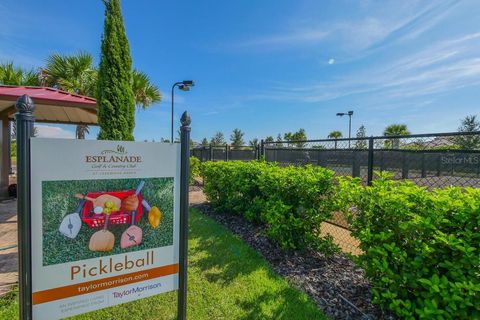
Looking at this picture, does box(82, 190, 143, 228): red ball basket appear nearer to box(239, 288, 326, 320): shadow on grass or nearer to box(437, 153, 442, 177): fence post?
box(239, 288, 326, 320): shadow on grass

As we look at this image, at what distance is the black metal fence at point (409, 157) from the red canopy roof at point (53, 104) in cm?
481

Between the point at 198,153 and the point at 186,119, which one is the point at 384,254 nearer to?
the point at 186,119

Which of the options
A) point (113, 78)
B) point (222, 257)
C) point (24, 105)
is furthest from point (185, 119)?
point (113, 78)

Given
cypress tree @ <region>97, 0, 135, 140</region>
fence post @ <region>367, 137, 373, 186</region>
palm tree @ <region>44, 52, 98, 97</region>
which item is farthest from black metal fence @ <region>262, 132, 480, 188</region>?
palm tree @ <region>44, 52, 98, 97</region>

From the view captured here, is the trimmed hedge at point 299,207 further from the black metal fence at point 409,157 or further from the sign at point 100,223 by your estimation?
the sign at point 100,223

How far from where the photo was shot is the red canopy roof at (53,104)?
16.7ft

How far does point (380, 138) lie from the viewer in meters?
3.83

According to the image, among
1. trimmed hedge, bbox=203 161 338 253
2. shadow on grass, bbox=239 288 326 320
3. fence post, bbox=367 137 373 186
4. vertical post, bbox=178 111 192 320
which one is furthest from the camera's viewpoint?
fence post, bbox=367 137 373 186

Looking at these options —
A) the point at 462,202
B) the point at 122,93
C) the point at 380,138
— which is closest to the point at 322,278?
the point at 462,202

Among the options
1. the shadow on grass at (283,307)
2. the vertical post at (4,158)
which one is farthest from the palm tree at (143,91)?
the shadow on grass at (283,307)

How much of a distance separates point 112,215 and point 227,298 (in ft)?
5.02

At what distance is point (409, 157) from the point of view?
4160 mm

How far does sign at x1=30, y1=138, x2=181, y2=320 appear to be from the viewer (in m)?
1.63

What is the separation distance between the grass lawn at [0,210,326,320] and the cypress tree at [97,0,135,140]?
3.78 meters
